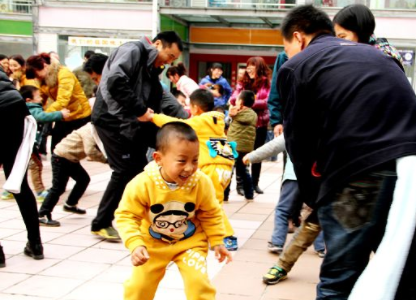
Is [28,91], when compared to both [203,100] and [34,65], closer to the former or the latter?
[34,65]

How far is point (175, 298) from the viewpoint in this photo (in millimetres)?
4145

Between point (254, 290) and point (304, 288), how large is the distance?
40cm

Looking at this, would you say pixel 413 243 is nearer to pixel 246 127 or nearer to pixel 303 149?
pixel 303 149

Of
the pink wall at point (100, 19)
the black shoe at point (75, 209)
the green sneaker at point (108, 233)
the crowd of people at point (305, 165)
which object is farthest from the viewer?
the pink wall at point (100, 19)

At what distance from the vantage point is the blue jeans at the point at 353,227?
Result: 251 centimetres

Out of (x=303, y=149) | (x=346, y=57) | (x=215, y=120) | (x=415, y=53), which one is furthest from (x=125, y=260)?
(x=415, y=53)

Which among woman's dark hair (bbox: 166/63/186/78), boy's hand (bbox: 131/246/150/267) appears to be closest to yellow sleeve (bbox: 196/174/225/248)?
boy's hand (bbox: 131/246/150/267)

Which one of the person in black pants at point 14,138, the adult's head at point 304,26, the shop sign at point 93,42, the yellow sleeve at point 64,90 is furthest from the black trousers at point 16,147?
the shop sign at point 93,42

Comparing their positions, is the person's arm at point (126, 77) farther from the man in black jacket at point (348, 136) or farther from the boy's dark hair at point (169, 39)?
the man in black jacket at point (348, 136)

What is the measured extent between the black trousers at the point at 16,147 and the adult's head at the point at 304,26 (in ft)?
8.56

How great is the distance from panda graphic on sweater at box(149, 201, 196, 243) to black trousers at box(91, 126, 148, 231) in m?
2.22

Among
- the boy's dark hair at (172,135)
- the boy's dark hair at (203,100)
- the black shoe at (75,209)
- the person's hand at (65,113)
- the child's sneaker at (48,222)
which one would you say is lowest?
the black shoe at (75,209)

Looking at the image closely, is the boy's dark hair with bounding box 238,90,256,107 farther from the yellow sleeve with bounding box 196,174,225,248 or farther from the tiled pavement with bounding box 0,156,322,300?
the yellow sleeve with bounding box 196,174,225,248

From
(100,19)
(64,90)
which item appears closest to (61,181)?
(64,90)
